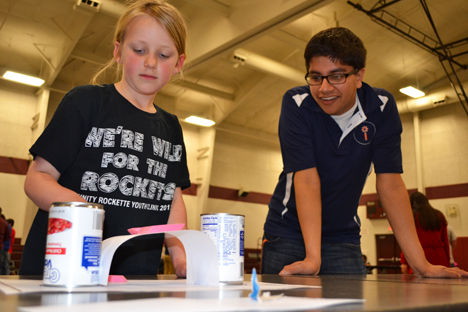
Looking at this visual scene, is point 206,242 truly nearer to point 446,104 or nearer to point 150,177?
Result: point 150,177

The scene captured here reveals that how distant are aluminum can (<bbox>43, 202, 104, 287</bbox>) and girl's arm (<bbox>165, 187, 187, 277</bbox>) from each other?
41cm

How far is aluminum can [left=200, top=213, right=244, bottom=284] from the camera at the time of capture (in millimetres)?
740

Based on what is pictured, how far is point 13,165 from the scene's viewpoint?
9008 mm

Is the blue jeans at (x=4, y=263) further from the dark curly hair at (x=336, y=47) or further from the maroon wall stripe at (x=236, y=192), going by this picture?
the dark curly hair at (x=336, y=47)

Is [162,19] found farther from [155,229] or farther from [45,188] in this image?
[155,229]

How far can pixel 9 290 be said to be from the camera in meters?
0.52

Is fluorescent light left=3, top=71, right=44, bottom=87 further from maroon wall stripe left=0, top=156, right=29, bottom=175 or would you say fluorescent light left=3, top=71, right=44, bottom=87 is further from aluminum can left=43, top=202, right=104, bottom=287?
aluminum can left=43, top=202, right=104, bottom=287

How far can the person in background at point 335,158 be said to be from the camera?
5.00ft

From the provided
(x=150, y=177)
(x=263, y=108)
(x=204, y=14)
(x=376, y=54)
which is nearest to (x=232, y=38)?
(x=204, y=14)

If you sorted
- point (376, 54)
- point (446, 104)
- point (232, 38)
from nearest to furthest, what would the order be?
point (232, 38) < point (376, 54) < point (446, 104)

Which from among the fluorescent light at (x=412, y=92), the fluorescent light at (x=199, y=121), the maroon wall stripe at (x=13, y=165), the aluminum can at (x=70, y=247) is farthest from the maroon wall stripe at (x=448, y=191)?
the aluminum can at (x=70, y=247)

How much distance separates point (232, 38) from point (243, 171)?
237 inches

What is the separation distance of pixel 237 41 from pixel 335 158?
5638 mm

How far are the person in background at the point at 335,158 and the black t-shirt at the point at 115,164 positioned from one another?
1.54 ft
